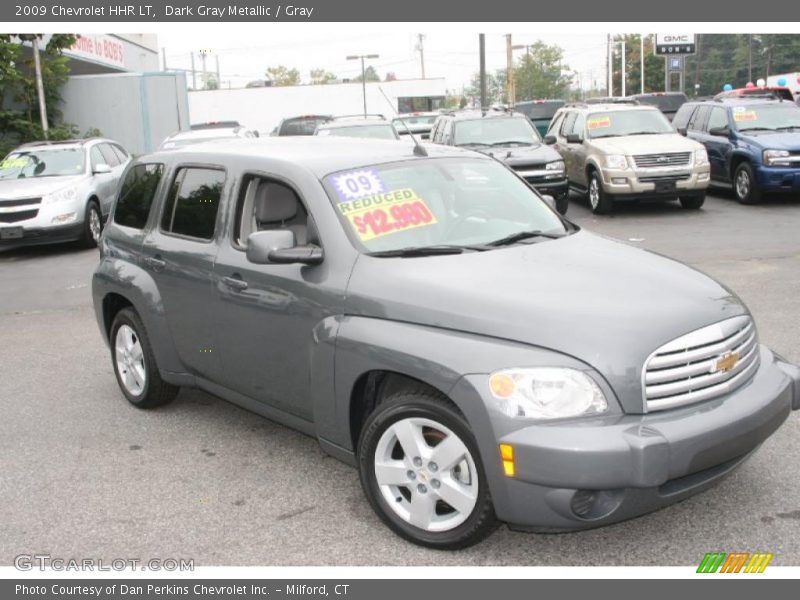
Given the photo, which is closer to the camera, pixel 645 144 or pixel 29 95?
pixel 645 144

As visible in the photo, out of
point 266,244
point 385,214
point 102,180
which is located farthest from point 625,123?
point 266,244

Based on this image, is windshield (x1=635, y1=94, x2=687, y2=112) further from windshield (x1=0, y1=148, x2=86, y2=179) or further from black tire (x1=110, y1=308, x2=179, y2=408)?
black tire (x1=110, y1=308, x2=179, y2=408)

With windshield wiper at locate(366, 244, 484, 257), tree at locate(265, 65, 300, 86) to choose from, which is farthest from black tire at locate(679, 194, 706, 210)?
tree at locate(265, 65, 300, 86)

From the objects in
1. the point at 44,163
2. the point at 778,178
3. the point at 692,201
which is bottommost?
the point at 692,201

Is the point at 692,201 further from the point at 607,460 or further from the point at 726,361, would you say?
the point at 607,460

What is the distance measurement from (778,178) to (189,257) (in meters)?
12.4

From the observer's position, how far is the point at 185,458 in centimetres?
516

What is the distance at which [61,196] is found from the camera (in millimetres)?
13492

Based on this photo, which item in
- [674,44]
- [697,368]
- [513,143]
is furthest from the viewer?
[674,44]

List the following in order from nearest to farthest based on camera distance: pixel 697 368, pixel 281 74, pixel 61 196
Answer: pixel 697 368 → pixel 61 196 → pixel 281 74

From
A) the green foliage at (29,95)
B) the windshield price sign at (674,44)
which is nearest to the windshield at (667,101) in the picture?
the windshield price sign at (674,44)

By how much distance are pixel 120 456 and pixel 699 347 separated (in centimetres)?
335

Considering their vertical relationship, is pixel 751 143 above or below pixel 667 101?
below

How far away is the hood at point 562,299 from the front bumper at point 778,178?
11621mm
